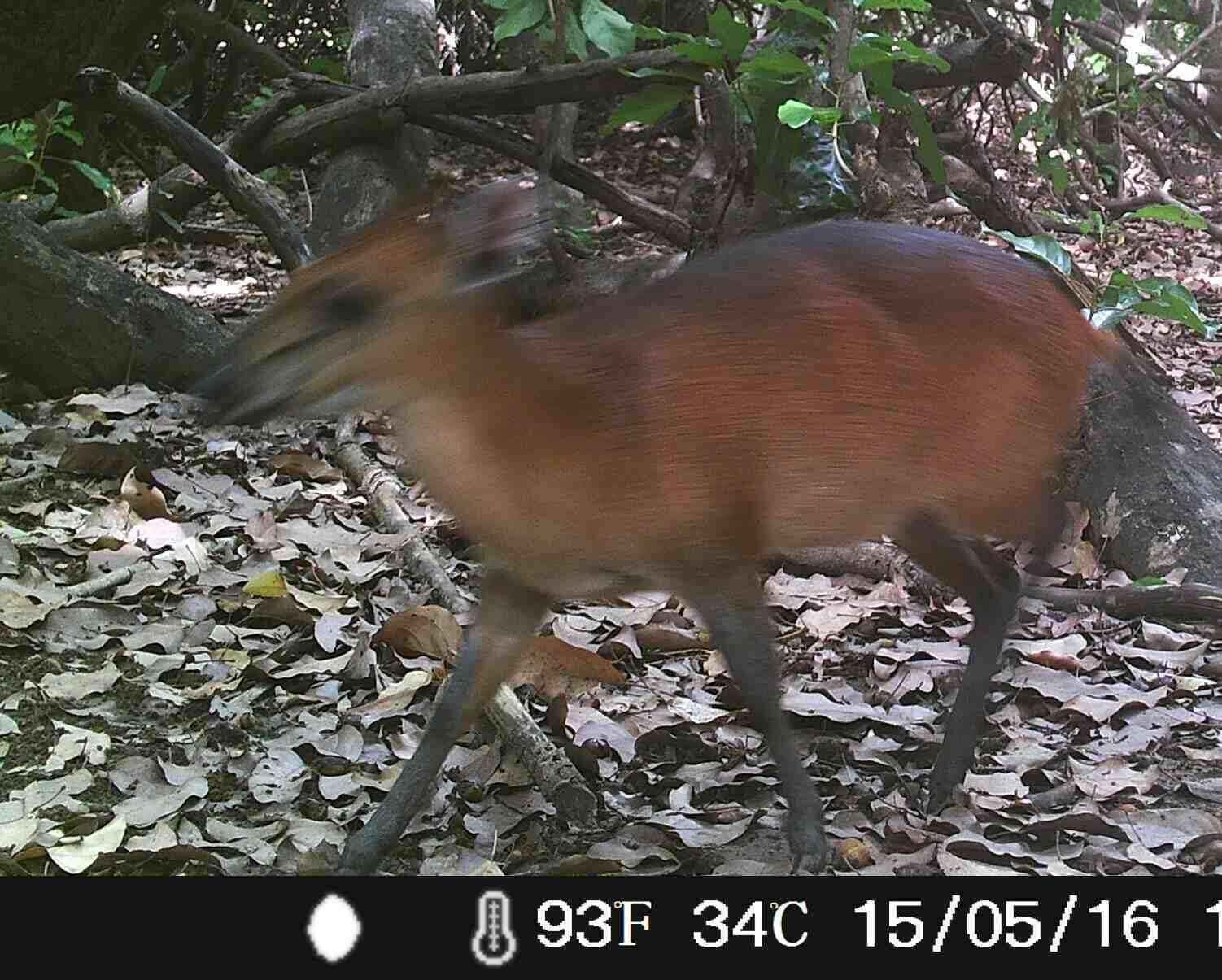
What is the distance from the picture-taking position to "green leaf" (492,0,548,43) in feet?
15.0

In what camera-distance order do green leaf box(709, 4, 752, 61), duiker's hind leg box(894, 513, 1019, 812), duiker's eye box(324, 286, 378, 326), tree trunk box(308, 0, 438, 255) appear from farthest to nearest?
1. tree trunk box(308, 0, 438, 255)
2. green leaf box(709, 4, 752, 61)
3. duiker's hind leg box(894, 513, 1019, 812)
4. duiker's eye box(324, 286, 378, 326)

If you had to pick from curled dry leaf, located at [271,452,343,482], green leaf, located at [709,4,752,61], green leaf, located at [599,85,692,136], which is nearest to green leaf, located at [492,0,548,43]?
green leaf, located at [599,85,692,136]

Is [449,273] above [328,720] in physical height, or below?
above

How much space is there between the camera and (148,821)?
2.70 metres

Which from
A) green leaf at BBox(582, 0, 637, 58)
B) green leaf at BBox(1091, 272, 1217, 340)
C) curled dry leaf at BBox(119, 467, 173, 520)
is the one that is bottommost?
curled dry leaf at BBox(119, 467, 173, 520)

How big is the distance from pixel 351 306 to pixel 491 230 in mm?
274

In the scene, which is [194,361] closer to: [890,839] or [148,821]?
[148,821]

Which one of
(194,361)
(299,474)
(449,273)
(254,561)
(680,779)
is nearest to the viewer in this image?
(449,273)

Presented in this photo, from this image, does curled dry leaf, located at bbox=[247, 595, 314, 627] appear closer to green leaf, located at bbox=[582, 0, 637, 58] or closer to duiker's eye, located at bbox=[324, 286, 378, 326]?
duiker's eye, located at bbox=[324, 286, 378, 326]

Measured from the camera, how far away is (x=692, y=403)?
2.54 metres

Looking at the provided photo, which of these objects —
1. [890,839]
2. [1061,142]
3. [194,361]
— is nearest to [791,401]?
[890,839]

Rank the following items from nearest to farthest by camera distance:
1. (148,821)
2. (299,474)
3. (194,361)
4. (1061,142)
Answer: (148,821) < (299,474) < (194,361) < (1061,142)

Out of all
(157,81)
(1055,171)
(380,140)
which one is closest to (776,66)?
(1055,171)

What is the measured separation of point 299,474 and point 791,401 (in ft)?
7.85
